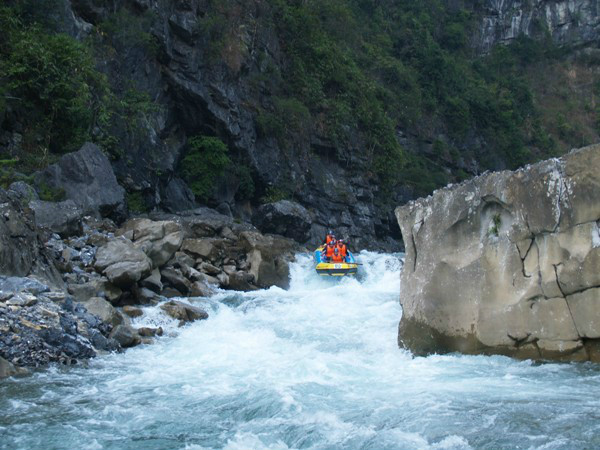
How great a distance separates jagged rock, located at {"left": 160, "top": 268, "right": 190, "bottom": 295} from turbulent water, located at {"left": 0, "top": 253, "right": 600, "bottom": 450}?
308 cm

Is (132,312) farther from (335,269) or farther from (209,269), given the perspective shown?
(335,269)

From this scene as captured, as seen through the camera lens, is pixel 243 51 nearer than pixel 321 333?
No

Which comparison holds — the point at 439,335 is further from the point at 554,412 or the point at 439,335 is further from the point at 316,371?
the point at 554,412

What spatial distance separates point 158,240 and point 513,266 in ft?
26.6

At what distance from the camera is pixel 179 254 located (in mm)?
15500

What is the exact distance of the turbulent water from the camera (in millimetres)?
5680

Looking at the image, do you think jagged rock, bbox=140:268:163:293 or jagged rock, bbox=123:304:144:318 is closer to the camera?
jagged rock, bbox=123:304:144:318

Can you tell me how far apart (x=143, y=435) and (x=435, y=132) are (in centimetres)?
3708

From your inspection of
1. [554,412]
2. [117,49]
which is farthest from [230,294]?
[117,49]

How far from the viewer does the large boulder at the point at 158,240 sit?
1330 centimetres

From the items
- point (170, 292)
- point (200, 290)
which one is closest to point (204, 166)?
point (200, 290)

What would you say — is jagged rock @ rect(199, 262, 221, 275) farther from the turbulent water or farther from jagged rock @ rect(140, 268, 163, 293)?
the turbulent water

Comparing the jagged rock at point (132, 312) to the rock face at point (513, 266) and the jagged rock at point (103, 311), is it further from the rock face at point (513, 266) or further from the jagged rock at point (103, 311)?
the rock face at point (513, 266)

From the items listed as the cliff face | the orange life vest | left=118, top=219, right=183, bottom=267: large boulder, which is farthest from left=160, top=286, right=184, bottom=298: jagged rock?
the cliff face
